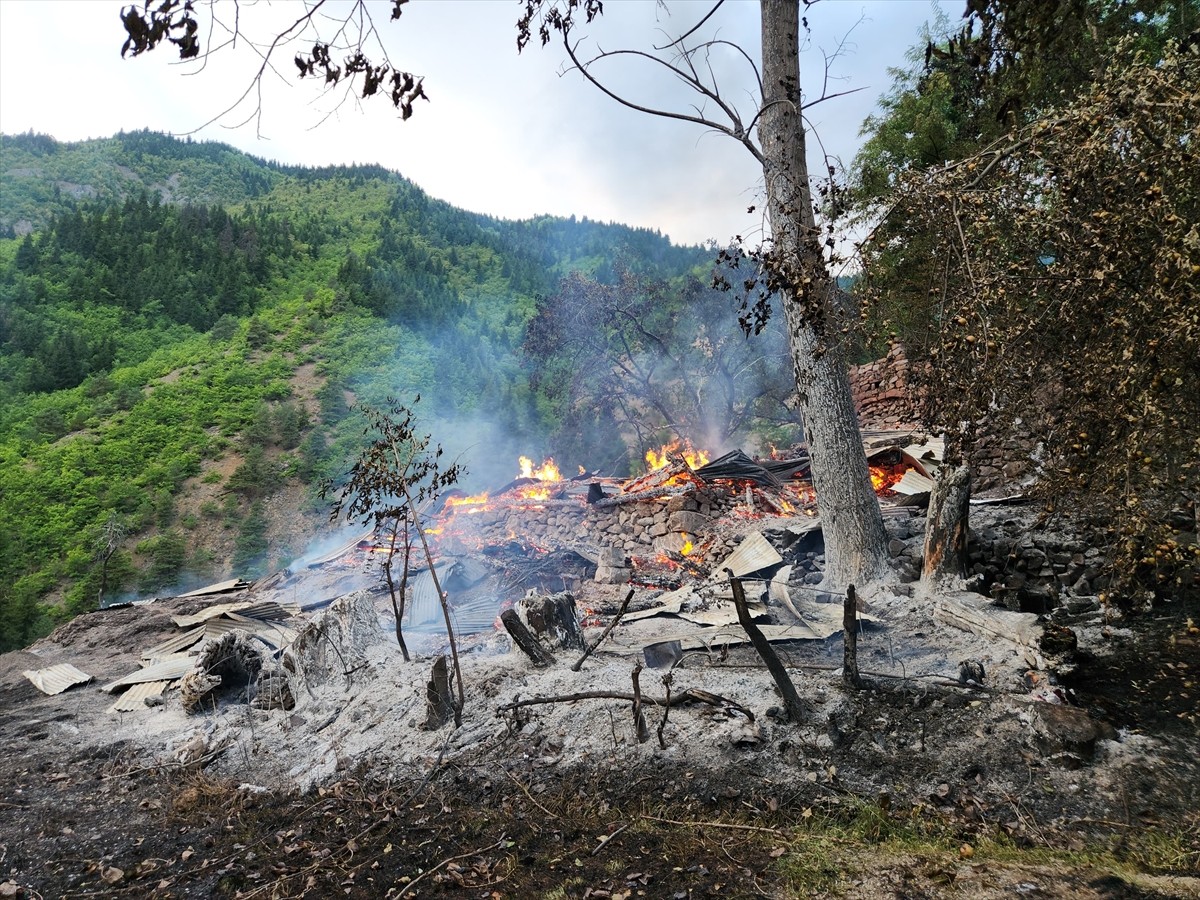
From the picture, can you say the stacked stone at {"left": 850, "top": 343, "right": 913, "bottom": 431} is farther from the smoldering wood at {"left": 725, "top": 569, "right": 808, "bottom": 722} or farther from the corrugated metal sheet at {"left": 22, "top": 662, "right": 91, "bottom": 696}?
the corrugated metal sheet at {"left": 22, "top": 662, "right": 91, "bottom": 696}

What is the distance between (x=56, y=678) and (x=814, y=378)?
10187 millimetres

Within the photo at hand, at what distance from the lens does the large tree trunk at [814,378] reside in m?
6.98

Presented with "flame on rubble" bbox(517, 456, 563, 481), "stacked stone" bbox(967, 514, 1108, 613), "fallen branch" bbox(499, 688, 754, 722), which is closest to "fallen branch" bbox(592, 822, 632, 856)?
"fallen branch" bbox(499, 688, 754, 722)

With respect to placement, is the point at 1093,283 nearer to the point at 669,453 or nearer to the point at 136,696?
the point at 136,696

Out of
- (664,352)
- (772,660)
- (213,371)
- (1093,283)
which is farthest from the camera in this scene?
(213,371)

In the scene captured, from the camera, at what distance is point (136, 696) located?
703 cm

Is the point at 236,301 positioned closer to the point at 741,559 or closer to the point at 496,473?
the point at 496,473

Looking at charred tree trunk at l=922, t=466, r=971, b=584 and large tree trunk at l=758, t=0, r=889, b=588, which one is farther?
large tree trunk at l=758, t=0, r=889, b=588

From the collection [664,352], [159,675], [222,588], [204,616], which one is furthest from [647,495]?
[664,352]

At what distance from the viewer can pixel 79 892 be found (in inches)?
142

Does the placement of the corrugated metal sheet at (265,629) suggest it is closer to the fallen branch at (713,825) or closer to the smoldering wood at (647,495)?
the smoldering wood at (647,495)

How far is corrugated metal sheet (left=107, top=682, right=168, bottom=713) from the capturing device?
22.2 feet

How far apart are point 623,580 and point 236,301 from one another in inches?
1243

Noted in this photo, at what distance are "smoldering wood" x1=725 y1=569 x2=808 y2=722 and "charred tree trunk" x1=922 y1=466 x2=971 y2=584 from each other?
11.1 ft
